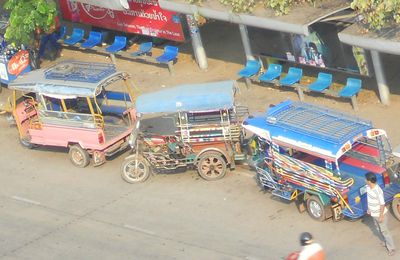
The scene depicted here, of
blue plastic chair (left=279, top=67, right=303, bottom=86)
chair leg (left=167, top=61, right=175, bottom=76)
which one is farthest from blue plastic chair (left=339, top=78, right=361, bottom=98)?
chair leg (left=167, top=61, right=175, bottom=76)

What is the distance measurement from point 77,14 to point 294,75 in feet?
28.7

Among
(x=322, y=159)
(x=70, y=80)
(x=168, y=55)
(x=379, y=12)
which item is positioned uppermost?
(x=379, y=12)

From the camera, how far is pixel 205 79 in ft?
85.1

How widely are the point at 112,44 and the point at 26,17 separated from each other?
333 centimetres

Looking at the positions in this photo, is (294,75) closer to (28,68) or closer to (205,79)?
(205,79)

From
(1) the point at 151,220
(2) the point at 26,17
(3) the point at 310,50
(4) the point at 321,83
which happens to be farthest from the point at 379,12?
(2) the point at 26,17

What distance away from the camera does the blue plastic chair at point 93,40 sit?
2841 centimetres

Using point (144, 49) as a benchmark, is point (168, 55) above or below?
below

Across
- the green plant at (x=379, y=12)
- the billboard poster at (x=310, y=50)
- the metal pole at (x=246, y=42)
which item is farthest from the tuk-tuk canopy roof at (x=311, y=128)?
the metal pole at (x=246, y=42)

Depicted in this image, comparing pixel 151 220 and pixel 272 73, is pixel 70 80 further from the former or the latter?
pixel 272 73

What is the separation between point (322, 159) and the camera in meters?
18.8

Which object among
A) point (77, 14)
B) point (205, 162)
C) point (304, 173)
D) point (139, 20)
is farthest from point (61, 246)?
point (77, 14)

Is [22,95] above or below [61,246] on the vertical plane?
above

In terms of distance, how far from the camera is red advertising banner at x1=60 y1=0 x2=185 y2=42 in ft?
87.9
